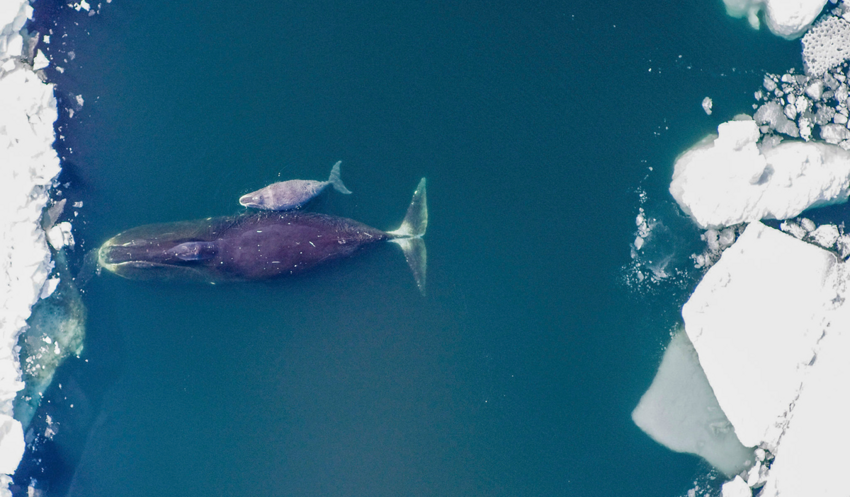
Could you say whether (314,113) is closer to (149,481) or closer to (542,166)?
(542,166)

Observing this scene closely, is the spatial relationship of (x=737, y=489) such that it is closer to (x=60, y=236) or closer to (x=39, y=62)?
(x=60, y=236)

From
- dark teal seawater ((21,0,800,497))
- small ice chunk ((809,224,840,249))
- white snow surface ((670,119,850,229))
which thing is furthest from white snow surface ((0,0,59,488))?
small ice chunk ((809,224,840,249))

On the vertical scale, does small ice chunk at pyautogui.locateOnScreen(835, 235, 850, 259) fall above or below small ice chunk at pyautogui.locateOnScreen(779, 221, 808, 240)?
below

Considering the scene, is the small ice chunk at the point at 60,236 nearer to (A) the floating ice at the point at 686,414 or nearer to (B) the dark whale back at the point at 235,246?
(B) the dark whale back at the point at 235,246

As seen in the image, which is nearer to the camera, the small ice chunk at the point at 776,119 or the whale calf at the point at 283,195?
the whale calf at the point at 283,195

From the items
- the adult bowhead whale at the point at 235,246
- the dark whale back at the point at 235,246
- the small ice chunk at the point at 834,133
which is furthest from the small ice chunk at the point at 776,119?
the dark whale back at the point at 235,246

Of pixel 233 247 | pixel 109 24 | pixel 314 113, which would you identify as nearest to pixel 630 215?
pixel 314 113

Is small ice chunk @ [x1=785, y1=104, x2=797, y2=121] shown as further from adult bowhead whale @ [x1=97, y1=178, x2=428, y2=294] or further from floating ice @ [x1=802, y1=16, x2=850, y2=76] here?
adult bowhead whale @ [x1=97, y1=178, x2=428, y2=294]
